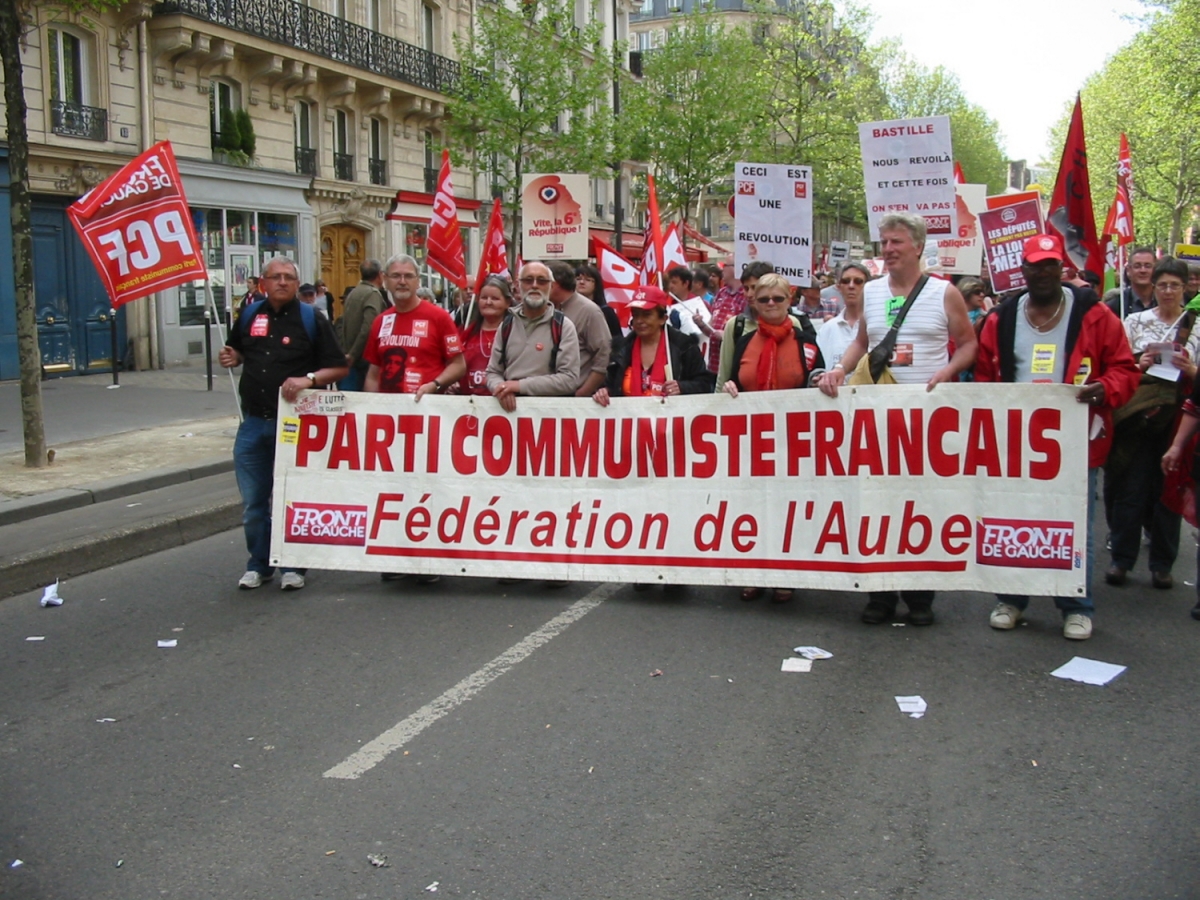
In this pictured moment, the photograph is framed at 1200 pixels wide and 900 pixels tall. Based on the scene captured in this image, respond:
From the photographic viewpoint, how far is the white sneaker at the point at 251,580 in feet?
22.7

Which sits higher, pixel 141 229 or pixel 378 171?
pixel 378 171

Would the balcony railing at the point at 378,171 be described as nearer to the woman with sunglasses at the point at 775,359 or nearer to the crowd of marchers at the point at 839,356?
the crowd of marchers at the point at 839,356

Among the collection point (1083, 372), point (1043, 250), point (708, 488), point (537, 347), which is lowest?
point (708, 488)

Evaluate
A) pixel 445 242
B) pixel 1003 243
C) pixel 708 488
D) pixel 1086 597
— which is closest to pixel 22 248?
pixel 445 242

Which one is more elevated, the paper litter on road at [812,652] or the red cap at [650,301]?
the red cap at [650,301]

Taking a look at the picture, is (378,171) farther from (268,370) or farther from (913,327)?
(913,327)

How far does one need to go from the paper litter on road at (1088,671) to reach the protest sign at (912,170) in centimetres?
397

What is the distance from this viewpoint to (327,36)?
26969 mm

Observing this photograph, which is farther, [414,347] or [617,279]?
[617,279]

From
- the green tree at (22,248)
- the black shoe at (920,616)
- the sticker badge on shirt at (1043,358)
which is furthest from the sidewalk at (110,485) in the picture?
the sticker badge on shirt at (1043,358)

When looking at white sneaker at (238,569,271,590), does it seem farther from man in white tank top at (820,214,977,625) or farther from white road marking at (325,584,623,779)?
man in white tank top at (820,214,977,625)

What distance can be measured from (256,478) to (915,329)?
12.8 ft

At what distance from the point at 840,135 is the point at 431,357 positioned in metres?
30.9

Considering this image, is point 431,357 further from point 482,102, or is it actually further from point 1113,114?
point 1113,114
